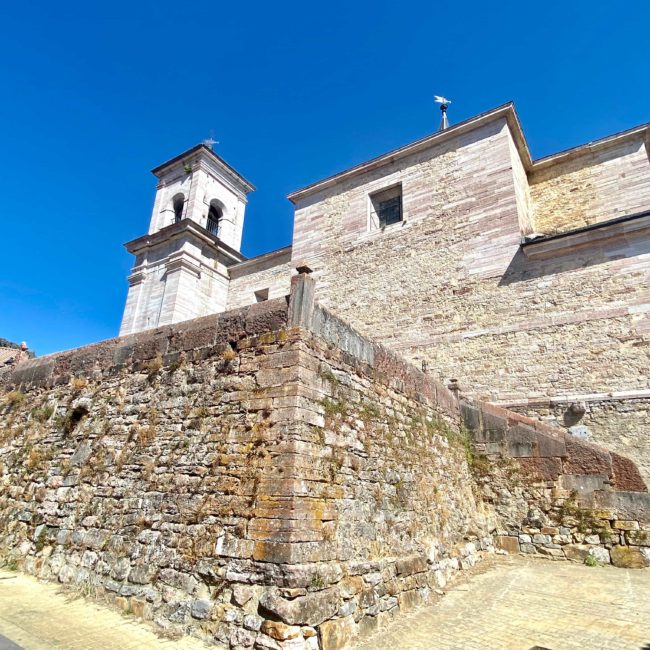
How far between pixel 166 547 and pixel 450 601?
3031mm

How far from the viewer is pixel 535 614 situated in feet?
14.8

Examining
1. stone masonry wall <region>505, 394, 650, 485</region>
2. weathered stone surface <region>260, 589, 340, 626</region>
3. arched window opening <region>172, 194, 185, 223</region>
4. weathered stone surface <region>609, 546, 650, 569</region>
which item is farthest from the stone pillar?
arched window opening <region>172, 194, 185, 223</region>

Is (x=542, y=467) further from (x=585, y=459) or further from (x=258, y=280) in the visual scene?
(x=258, y=280)

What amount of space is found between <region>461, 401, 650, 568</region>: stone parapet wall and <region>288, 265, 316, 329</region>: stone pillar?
447 centimetres

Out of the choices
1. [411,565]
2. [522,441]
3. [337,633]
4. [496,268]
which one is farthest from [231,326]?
[496,268]

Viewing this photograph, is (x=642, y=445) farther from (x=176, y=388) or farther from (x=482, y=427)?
(x=176, y=388)

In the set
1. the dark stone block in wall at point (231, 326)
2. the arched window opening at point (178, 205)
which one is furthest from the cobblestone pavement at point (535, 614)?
the arched window opening at point (178, 205)

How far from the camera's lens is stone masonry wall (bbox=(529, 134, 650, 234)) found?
11250mm

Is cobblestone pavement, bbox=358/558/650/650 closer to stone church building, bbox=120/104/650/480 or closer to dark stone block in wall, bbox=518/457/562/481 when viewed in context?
dark stone block in wall, bbox=518/457/562/481

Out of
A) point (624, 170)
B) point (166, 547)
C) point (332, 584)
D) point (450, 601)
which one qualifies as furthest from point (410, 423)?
point (624, 170)

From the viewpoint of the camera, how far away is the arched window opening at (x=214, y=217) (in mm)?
20391

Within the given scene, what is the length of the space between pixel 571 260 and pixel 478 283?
1.97 m

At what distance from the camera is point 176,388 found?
5.24 meters

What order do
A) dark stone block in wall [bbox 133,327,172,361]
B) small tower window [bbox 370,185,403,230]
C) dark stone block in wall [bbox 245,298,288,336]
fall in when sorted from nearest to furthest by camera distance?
dark stone block in wall [bbox 245,298,288,336]
dark stone block in wall [bbox 133,327,172,361]
small tower window [bbox 370,185,403,230]
